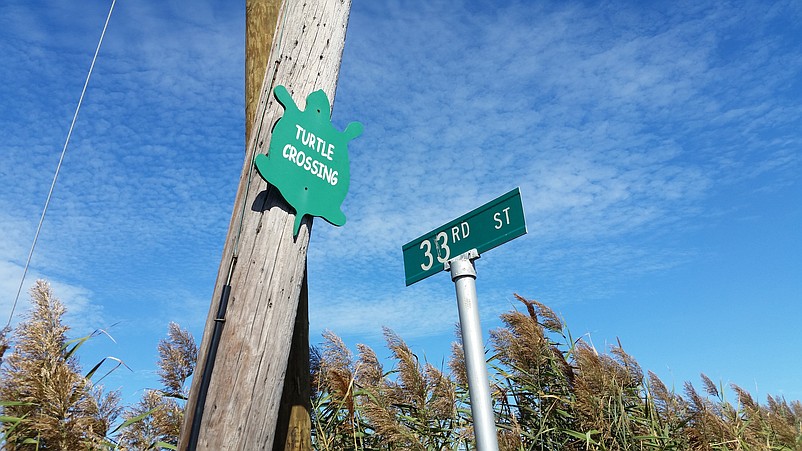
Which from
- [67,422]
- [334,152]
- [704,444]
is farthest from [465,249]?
[704,444]

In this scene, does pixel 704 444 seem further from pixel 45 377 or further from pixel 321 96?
pixel 45 377

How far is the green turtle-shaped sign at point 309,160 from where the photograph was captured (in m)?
2.88

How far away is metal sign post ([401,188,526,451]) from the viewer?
2.89 m

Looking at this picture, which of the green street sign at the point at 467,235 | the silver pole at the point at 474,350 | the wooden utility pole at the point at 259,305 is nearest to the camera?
the wooden utility pole at the point at 259,305

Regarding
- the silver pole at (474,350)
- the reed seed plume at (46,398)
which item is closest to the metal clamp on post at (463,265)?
the silver pole at (474,350)

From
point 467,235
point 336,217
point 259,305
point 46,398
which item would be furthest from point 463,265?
point 46,398

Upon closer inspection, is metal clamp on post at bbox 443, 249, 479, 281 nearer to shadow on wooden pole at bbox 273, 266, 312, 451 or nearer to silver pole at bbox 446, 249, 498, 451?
silver pole at bbox 446, 249, 498, 451

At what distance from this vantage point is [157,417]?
10.9 feet

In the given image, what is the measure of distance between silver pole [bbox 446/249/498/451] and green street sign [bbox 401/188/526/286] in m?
0.08

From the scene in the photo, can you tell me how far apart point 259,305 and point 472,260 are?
1.09m

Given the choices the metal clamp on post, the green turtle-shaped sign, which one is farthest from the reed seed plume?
the metal clamp on post

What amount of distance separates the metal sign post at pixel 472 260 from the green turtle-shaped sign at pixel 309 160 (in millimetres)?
539

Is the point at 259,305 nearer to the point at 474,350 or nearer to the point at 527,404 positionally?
the point at 474,350

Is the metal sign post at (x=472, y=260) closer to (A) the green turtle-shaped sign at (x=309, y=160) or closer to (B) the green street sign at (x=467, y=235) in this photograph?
(B) the green street sign at (x=467, y=235)
